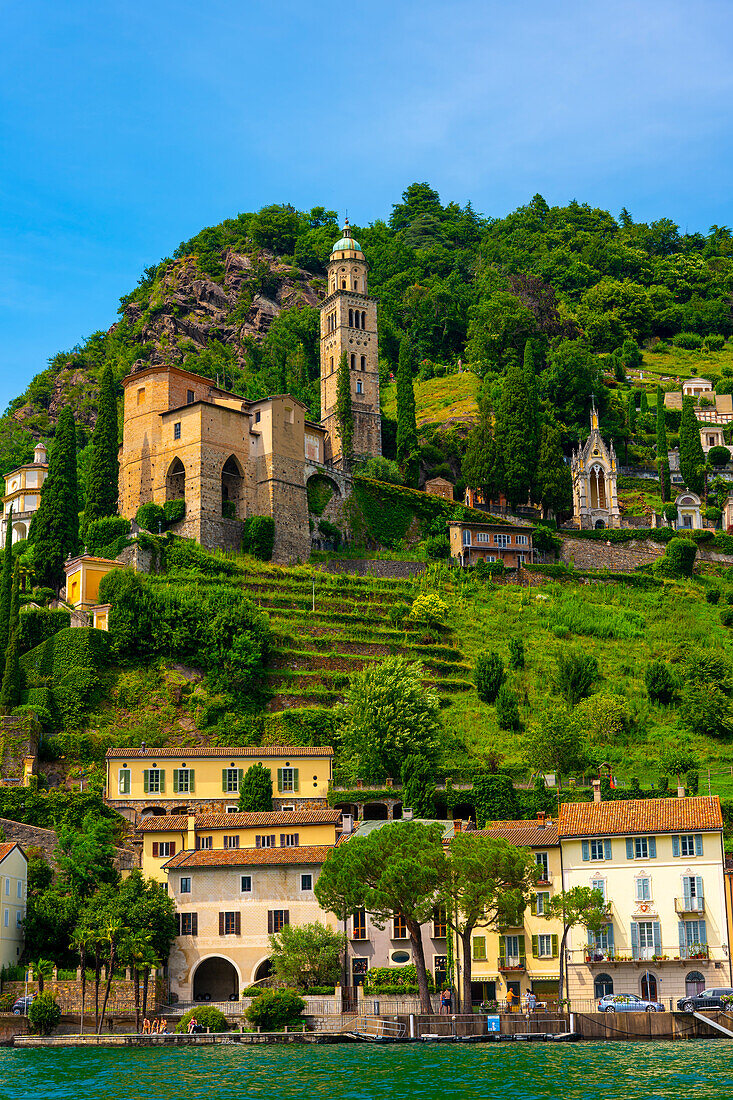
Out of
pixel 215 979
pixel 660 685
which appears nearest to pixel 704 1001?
pixel 215 979

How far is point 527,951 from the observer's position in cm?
5300

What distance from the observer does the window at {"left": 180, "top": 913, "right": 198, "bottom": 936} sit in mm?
56000

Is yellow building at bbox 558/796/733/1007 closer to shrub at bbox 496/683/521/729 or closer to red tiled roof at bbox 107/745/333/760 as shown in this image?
red tiled roof at bbox 107/745/333/760

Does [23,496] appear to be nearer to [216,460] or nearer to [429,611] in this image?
[216,460]

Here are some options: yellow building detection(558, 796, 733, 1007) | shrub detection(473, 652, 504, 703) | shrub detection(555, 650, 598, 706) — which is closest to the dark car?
yellow building detection(558, 796, 733, 1007)

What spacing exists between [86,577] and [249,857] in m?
27.2

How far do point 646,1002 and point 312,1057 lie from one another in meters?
12.2

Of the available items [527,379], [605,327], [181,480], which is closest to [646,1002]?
[181,480]

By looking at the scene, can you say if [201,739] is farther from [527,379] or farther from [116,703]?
[527,379]

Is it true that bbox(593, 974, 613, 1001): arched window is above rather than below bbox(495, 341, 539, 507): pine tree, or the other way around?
below

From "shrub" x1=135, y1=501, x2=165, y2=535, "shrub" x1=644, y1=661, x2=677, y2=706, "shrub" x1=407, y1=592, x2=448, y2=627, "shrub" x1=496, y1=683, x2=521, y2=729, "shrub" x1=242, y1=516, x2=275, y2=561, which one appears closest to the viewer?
"shrub" x1=496, y1=683, x2=521, y2=729

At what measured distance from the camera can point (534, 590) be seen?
9175cm

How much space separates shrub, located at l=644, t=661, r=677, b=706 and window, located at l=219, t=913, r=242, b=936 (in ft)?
103

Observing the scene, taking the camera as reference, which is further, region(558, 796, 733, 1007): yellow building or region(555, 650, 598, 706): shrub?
region(555, 650, 598, 706): shrub
